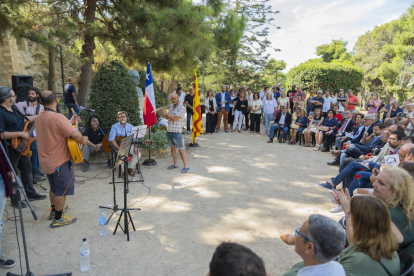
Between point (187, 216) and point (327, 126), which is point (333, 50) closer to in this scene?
point (327, 126)

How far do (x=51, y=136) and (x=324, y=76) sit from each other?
14865mm

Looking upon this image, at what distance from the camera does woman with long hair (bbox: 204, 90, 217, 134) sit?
36.1ft

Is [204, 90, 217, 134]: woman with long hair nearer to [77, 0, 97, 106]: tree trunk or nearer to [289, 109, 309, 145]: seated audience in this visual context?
[289, 109, 309, 145]: seated audience

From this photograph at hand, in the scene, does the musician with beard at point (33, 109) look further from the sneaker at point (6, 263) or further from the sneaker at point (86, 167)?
the sneaker at point (6, 263)

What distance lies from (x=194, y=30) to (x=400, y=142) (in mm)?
5820

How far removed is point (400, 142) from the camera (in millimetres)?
4766

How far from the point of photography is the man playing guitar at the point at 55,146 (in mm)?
3699

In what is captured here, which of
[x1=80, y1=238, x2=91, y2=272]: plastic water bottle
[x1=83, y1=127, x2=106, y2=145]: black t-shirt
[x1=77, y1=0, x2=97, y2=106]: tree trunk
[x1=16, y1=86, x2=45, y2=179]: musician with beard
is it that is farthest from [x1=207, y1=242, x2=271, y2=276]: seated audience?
[x1=77, y1=0, x2=97, y2=106]: tree trunk

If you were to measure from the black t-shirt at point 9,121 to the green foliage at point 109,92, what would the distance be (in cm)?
242

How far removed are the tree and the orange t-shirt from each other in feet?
165

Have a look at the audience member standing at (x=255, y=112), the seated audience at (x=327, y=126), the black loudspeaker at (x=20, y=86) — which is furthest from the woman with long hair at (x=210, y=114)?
the black loudspeaker at (x=20, y=86)

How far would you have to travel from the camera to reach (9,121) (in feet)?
13.9

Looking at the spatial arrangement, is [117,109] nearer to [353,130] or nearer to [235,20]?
[235,20]

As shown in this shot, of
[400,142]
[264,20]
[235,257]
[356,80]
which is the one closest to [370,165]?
[400,142]
